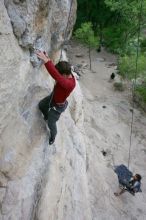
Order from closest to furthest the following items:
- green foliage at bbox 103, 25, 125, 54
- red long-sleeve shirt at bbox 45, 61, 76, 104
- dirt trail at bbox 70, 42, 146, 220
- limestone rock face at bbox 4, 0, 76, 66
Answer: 1. red long-sleeve shirt at bbox 45, 61, 76, 104
2. limestone rock face at bbox 4, 0, 76, 66
3. dirt trail at bbox 70, 42, 146, 220
4. green foliage at bbox 103, 25, 125, 54

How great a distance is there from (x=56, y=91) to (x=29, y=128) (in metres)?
1.01

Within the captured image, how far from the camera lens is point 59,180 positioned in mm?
8773

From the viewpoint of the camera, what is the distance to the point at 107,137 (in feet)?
56.0

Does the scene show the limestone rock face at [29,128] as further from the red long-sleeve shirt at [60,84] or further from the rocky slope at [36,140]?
the red long-sleeve shirt at [60,84]

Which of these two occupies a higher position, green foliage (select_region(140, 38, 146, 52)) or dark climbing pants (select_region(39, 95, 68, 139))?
dark climbing pants (select_region(39, 95, 68, 139))

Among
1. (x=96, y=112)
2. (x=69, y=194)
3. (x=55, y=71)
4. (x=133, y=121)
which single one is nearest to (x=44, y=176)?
(x=69, y=194)

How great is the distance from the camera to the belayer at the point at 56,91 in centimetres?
721

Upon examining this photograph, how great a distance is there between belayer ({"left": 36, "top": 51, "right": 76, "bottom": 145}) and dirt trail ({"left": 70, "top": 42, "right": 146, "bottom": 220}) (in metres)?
4.50

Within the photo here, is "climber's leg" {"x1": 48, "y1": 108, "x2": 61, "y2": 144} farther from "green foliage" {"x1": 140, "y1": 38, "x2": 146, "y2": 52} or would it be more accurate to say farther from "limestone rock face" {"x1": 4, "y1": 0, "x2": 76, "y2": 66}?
"green foliage" {"x1": 140, "y1": 38, "x2": 146, "y2": 52}

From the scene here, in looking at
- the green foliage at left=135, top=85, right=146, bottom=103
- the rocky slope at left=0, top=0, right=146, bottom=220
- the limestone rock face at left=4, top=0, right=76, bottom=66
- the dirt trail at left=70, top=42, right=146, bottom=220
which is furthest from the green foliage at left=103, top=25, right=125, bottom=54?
the limestone rock face at left=4, top=0, right=76, bottom=66

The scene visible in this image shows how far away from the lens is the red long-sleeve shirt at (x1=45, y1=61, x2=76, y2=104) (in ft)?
23.4

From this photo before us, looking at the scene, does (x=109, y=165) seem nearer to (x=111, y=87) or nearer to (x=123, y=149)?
(x=123, y=149)

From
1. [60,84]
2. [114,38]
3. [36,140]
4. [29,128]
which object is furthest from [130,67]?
[60,84]

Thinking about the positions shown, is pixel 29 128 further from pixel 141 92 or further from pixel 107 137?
pixel 141 92
